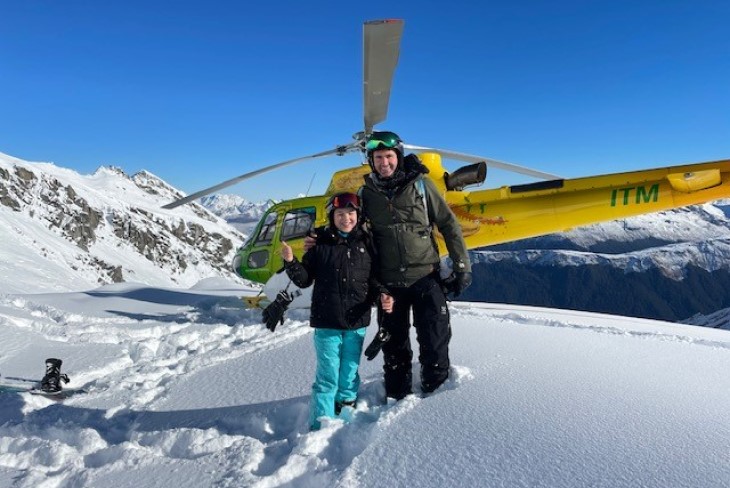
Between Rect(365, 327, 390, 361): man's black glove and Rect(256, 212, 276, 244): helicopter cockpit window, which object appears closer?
Rect(365, 327, 390, 361): man's black glove

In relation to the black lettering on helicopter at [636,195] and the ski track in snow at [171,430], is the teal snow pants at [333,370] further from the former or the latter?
the black lettering on helicopter at [636,195]

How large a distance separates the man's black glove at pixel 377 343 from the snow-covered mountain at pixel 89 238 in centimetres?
2441

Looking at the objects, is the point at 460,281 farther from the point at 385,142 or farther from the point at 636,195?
the point at 636,195

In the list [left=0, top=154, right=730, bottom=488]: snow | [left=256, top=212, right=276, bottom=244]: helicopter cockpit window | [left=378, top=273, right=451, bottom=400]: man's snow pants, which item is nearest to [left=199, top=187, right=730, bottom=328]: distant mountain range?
[left=256, top=212, right=276, bottom=244]: helicopter cockpit window

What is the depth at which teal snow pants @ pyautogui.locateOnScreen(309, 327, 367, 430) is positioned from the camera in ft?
9.89

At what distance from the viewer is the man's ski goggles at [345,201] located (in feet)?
10.6

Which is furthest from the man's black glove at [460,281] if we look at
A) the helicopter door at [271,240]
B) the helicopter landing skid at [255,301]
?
the helicopter landing skid at [255,301]

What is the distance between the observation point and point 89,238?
70375mm

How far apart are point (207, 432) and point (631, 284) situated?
165132mm

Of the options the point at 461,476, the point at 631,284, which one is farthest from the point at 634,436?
the point at 631,284

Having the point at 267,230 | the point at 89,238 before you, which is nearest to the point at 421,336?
the point at 267,230

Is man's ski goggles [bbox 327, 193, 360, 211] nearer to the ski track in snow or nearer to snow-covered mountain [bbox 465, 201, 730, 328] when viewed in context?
the ski track in snow

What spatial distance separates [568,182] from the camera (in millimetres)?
8422

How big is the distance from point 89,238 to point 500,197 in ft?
250
